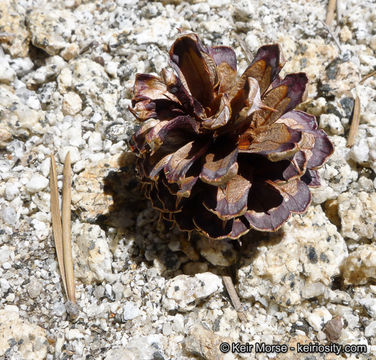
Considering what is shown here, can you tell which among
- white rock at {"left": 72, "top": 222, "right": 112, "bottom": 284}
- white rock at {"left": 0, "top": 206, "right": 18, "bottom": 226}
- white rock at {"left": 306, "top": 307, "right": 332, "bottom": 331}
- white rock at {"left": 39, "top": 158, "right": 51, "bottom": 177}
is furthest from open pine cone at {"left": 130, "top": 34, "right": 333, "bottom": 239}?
white rock at {"left": 0, "top": 206, "right": 18, "bottom": 226}

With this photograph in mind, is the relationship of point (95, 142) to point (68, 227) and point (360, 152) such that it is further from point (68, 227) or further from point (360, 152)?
point (360, 152)

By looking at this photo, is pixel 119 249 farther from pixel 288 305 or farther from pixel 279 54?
pixel 279 54

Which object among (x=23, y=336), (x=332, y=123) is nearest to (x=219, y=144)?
(x=332, y=123)

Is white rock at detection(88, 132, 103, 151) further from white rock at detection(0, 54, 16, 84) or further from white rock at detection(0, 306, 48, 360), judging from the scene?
white rock at detection(0, 306, 48, 360)

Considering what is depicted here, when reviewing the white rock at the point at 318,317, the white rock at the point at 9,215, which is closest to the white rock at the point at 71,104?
the white rock at the point at 9,215

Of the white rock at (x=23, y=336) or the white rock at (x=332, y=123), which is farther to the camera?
the white rock at (x=332, y=123)

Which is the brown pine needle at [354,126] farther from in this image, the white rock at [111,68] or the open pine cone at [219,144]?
the white rock at [111,68]
